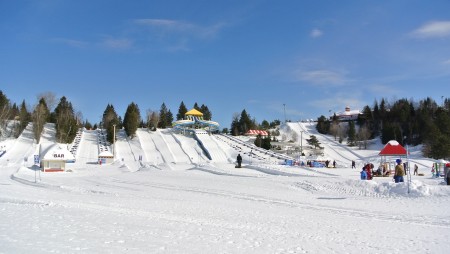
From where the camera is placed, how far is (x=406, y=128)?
73625mm

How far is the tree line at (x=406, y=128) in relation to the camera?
50.3m

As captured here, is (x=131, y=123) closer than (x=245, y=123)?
Yes

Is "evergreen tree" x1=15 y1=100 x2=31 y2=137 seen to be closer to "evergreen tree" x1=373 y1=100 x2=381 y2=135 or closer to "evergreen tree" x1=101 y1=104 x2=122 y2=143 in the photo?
"evergreen tree" x1=101 y1=104 x2=122 y2=143

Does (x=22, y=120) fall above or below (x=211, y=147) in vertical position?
above

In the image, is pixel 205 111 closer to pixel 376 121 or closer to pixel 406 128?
pixel 376 121

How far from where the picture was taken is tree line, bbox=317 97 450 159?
50.3 metres

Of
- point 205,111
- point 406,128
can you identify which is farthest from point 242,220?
point 205,111

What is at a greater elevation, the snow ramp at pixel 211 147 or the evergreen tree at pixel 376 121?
the evergreen tree at pixel 376 121

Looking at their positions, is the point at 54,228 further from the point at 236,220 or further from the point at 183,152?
the point at 183,152

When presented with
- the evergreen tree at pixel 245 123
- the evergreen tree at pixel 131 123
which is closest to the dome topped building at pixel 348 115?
the evergreen tree at pixel 245 123

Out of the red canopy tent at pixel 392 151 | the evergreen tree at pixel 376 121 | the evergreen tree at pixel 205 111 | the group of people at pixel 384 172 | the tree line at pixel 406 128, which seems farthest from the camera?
the evergreen tree at pixel 205 111

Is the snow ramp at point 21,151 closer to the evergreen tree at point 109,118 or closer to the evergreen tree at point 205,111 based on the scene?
the evergreen tree at point 109,118

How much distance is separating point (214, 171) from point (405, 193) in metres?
15.9

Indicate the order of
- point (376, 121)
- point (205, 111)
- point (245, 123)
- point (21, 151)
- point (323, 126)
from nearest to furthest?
point (21, 151), point (376, 121), point (245, 123), point (323, 126), point (205, 111)
